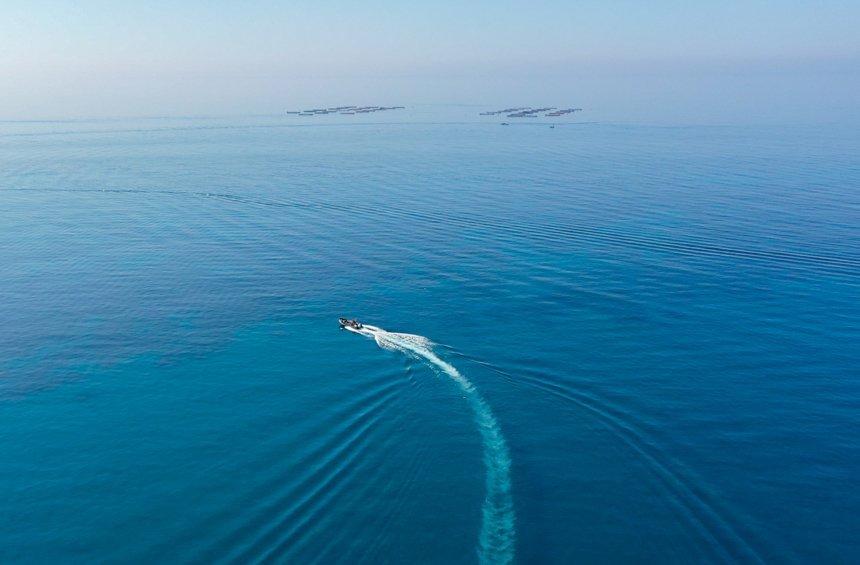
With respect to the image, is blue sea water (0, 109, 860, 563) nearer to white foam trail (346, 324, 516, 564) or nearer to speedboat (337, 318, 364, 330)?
white foam trail (346, 324, 516, 564)

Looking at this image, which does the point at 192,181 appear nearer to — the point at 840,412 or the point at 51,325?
the point at 51,325

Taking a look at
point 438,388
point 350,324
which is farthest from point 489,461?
point 350,324

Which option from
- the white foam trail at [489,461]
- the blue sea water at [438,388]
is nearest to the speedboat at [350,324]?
the white foam trail at [489,461]

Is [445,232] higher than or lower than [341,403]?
higher

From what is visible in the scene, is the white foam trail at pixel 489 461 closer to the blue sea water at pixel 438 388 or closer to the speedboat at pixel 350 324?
the blue sea water at pixel 438 388

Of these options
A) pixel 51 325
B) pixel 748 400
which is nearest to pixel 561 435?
pixel 748 400

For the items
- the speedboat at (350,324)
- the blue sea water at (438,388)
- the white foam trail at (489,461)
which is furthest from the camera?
the speedboat at (350,324)
